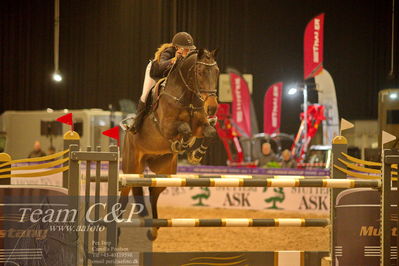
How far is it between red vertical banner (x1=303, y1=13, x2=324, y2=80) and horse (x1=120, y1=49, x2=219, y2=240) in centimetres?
557

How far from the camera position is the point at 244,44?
410 inches

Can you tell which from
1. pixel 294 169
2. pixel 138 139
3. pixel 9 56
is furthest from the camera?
pixel 9 56

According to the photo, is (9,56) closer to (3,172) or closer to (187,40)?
(187,40)

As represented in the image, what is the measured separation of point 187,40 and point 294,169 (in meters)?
4.17

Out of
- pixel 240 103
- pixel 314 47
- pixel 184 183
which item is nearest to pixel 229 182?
pixel 184 183

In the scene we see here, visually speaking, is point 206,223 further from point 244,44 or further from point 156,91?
point 244,44

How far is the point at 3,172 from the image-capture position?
131 inches

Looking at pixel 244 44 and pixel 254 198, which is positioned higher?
pixel 244 44

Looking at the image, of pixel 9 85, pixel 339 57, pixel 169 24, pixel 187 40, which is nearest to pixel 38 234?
pixel 187 40

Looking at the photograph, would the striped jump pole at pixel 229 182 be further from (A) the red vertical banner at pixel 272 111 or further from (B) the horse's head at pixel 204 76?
(A) the red vertical banner at pixel 272 111

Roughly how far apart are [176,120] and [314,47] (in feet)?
19.9

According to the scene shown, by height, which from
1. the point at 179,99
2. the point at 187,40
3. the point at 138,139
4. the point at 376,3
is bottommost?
the point at 138,139

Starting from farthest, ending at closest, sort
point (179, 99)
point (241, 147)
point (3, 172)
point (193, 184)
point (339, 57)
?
1. point (339, 57)
2. point (241, 147)
3. point (179, 99)
4. point (3, 172)
5. point (193, 184)

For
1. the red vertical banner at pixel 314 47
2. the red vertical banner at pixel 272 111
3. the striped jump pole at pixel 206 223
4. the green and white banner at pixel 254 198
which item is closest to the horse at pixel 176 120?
the striped jump pole at pixel 206 223
